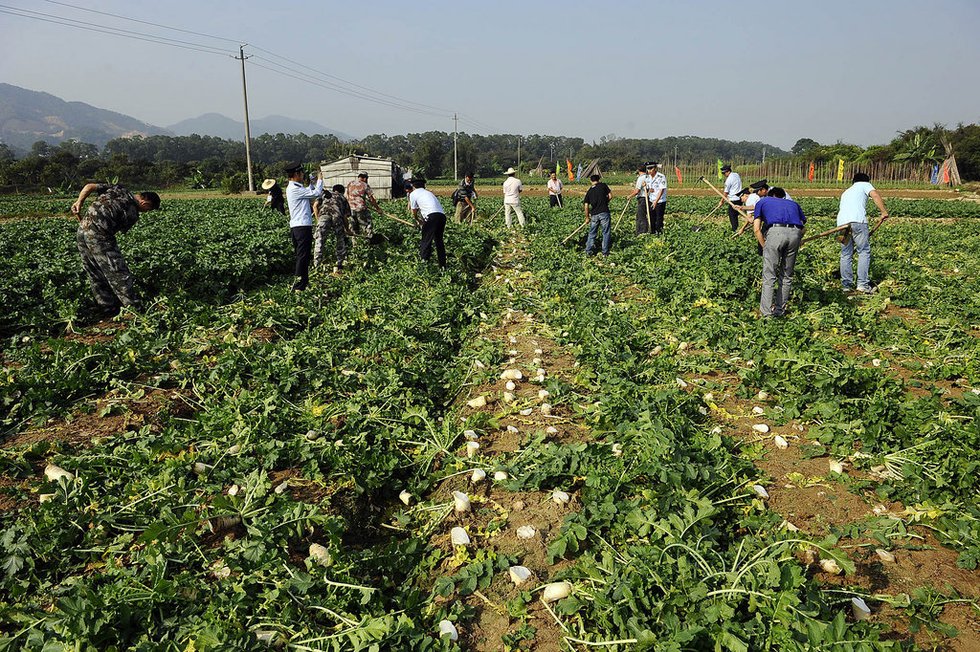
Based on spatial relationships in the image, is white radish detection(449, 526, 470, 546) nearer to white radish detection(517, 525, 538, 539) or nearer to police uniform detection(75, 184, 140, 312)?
white radish detection(517, 525, 538, 539)

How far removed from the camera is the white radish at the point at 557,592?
8.66ft

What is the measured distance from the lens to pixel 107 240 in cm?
696

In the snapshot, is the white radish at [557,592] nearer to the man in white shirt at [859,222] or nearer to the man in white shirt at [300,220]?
the man in white shirt at [300,220]

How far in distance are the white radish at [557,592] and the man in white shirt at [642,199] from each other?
10.9 meters

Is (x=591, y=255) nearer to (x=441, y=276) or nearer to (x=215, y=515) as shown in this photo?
(x=441, y=276)

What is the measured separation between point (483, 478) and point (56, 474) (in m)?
2.72

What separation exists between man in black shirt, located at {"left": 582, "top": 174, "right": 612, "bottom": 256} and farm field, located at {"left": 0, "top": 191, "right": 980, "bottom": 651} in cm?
415

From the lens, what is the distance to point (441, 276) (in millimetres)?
8953

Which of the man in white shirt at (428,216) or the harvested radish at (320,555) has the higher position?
the man in white shirt at (428,216)

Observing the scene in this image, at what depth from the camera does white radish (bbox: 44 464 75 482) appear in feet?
11.1

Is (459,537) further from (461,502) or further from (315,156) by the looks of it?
(315,156)

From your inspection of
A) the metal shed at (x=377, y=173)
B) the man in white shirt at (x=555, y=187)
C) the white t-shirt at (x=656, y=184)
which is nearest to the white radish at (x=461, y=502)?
the white t-shirt at (x=656, y=184)

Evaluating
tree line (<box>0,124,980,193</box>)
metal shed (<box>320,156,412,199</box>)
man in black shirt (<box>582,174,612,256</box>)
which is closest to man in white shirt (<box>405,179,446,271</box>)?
man in black shirt (<box>582,174,612,256</box>)

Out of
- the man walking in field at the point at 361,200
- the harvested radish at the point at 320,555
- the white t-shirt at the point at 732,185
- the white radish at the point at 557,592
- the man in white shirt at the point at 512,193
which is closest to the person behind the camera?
the white radish at the point at 557,592
